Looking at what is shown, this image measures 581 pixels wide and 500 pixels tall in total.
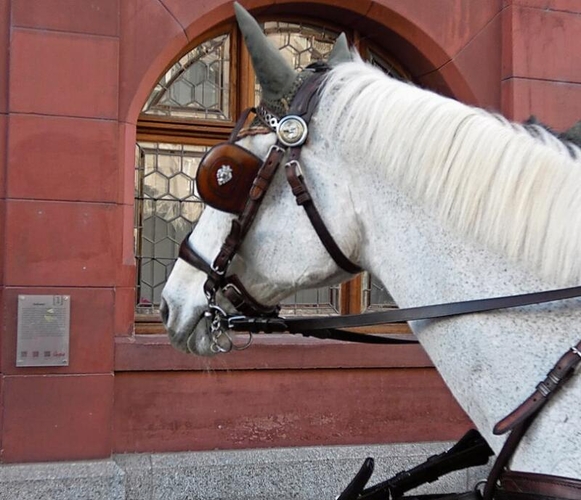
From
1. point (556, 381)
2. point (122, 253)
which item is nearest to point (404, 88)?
point (556, 381)

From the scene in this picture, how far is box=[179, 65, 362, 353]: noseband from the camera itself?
1.79 metres

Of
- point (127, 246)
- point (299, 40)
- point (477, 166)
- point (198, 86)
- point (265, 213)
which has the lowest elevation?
point (127, 246)

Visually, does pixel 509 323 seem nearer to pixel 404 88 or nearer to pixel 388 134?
pixel 388 134

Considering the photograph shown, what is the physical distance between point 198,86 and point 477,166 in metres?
3.85

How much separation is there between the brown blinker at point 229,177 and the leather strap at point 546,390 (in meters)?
0.87

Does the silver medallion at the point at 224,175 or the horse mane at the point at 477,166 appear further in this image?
the silver medallion at the point at 224,175

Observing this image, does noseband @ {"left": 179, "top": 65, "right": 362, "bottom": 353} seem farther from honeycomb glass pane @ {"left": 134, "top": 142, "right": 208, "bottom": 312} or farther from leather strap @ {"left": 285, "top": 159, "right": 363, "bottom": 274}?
honeycomb glass pane @ {"left": 134, "top": 142, "right": 208, "bottom": 312}

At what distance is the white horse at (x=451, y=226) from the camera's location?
1479 millimetres

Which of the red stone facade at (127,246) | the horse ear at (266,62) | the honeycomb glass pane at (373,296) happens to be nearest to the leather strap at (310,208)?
the horse ear at (266,62)

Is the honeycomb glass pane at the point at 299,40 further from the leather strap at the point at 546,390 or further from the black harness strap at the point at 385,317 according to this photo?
the leather strap at the point at 546,390

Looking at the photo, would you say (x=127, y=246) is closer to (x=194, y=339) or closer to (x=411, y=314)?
(x=194, y=339)

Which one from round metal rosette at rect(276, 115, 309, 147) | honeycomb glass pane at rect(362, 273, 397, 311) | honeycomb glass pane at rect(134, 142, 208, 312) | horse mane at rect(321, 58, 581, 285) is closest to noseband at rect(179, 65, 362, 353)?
round metal rosette at rect(276, 115, 309, 147)

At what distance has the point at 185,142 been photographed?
4.99 meters

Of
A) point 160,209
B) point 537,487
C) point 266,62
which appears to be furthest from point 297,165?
point 160,209
